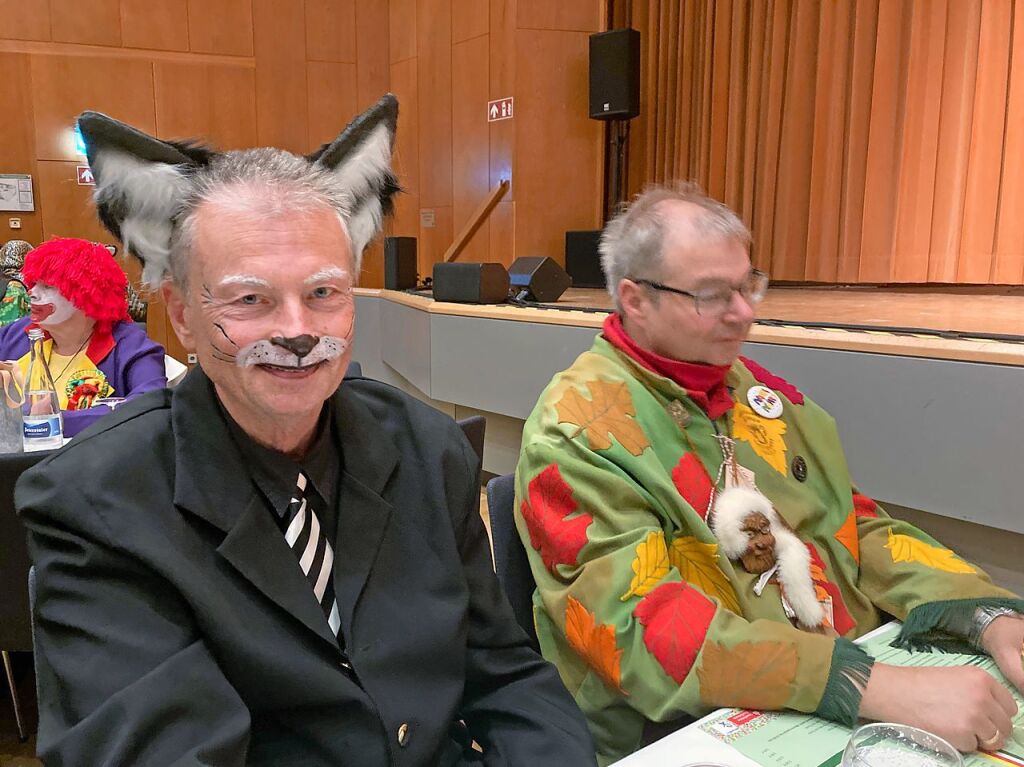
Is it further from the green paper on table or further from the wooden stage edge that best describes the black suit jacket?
the wooden stage edge

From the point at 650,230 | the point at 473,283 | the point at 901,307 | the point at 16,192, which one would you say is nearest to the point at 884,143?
the point at 901,307

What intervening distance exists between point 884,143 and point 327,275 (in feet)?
17.2

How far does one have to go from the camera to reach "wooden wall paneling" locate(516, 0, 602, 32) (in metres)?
6.35

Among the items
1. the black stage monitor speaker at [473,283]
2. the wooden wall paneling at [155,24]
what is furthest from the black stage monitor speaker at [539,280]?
the wooden wall paneling at [155,24]

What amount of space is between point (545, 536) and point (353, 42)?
24.6 feet

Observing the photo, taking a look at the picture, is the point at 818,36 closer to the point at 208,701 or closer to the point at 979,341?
the point at 979,341

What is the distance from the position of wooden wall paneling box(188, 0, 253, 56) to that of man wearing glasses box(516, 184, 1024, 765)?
694cm

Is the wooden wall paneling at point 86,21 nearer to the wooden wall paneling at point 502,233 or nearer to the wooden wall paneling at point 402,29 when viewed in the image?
the wooden wall paneling at point 402,29

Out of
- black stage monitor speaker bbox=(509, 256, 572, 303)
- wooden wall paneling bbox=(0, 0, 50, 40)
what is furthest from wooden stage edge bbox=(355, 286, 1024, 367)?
wooden wall paneling bbox=(0, 0, 50, 40)

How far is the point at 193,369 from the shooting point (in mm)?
1013

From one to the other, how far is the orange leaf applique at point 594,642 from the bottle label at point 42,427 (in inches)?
61.3

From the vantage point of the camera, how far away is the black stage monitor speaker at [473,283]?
4148mm

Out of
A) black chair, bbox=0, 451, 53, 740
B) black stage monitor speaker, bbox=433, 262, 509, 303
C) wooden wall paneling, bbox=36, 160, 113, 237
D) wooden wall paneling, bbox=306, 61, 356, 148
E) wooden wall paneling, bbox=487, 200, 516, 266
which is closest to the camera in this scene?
black chair, bbox=0, 451, 53, 740

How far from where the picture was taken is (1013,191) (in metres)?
4.89
